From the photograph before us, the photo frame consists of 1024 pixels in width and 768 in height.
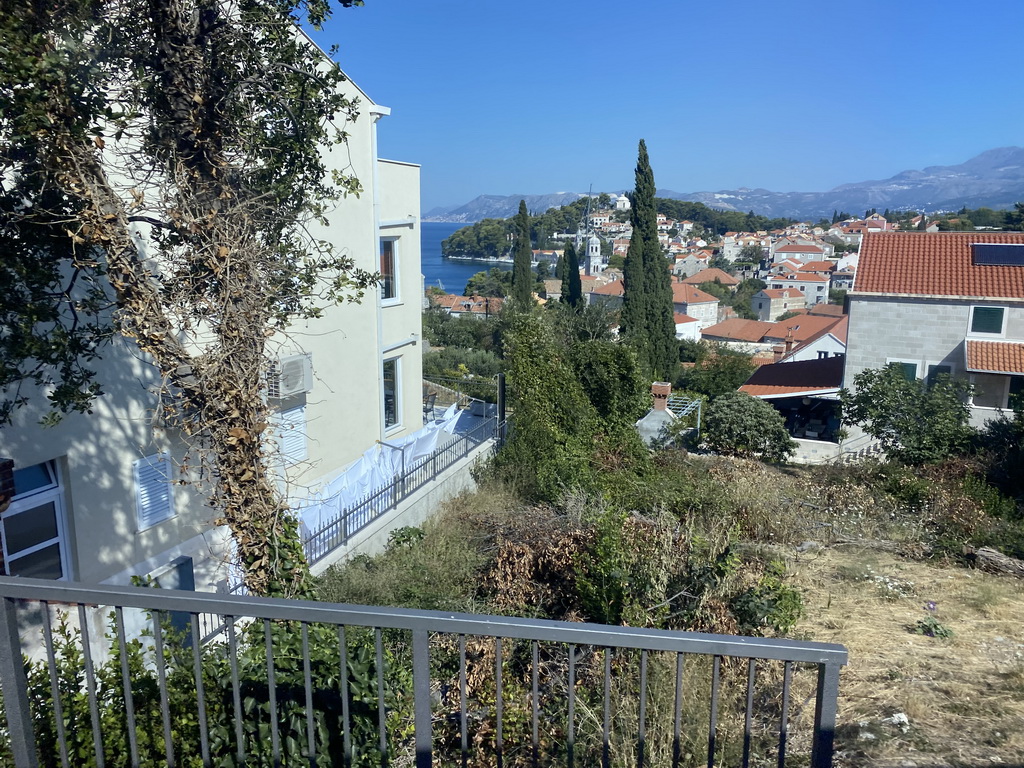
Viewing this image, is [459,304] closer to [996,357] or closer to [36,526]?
[996,357]

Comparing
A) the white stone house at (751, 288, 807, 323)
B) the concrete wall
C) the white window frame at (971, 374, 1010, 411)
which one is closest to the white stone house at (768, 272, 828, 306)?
the white stone house at (751, 288, 807, 323)

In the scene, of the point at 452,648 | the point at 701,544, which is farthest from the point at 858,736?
the point at 452,648

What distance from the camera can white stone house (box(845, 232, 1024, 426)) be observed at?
23.4 meters

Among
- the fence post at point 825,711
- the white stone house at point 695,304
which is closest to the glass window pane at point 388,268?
the fence post at point 825,711

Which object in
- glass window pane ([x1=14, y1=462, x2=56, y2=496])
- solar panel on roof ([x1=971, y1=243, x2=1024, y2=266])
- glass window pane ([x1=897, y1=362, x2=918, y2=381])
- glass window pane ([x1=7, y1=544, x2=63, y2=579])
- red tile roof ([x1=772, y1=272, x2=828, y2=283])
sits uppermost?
solar panel on roof ([x1=971, y1=243, x2=1024, y2=266])

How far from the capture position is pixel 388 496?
34.2ft

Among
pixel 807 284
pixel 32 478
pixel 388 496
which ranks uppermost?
pixel 32 478

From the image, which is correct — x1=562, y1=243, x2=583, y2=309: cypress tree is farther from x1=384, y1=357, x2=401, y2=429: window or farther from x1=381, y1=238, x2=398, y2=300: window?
x1=381, y1=238, x2=398, y2=300: window

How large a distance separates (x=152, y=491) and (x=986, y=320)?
24949 millimetres

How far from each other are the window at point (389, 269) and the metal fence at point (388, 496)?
3.04m

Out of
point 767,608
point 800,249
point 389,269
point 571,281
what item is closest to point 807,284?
point 800,249

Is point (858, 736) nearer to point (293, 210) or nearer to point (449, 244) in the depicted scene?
point (293, 210)

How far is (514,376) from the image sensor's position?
13.3 metres

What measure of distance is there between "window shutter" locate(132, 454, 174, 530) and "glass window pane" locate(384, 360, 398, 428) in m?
5.92
